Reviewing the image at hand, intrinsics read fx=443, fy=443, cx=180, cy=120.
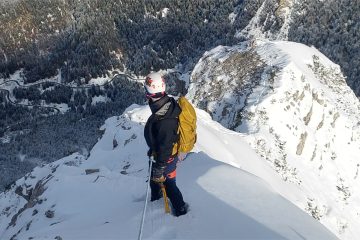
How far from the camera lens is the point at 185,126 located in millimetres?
10961

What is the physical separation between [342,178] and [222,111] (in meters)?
12.5

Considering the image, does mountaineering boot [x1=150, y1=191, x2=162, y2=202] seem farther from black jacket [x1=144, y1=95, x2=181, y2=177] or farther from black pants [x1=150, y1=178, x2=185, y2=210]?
black jacket [x1=144, y1=95, x2=181, y2=177]

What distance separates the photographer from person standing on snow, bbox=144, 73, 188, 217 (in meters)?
10.5

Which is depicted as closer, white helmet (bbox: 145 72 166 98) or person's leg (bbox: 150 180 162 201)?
white helmet (bbox: 145 72 166 98)

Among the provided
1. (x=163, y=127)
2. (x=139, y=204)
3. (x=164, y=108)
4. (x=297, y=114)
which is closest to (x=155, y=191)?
→ (x=139, y=204)

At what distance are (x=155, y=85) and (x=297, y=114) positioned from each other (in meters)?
30.8

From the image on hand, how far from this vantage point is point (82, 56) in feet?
547

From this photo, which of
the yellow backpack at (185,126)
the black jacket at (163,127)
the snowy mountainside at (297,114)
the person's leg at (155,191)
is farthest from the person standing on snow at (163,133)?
the snowy mountainside at (297,114)

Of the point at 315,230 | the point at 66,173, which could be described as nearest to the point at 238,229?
the point at 315,230

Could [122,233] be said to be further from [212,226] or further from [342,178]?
[342,178]

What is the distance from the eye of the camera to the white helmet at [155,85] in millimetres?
10344

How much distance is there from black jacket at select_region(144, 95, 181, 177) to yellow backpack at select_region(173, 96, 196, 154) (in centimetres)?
16

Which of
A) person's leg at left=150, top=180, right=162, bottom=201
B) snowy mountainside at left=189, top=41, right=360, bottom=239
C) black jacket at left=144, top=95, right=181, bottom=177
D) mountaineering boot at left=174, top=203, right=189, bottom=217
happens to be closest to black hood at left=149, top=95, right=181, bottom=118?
black jacket at left=144, top=95, right=181, bottom=177

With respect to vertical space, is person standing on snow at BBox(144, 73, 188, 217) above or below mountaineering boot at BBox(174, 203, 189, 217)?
above
